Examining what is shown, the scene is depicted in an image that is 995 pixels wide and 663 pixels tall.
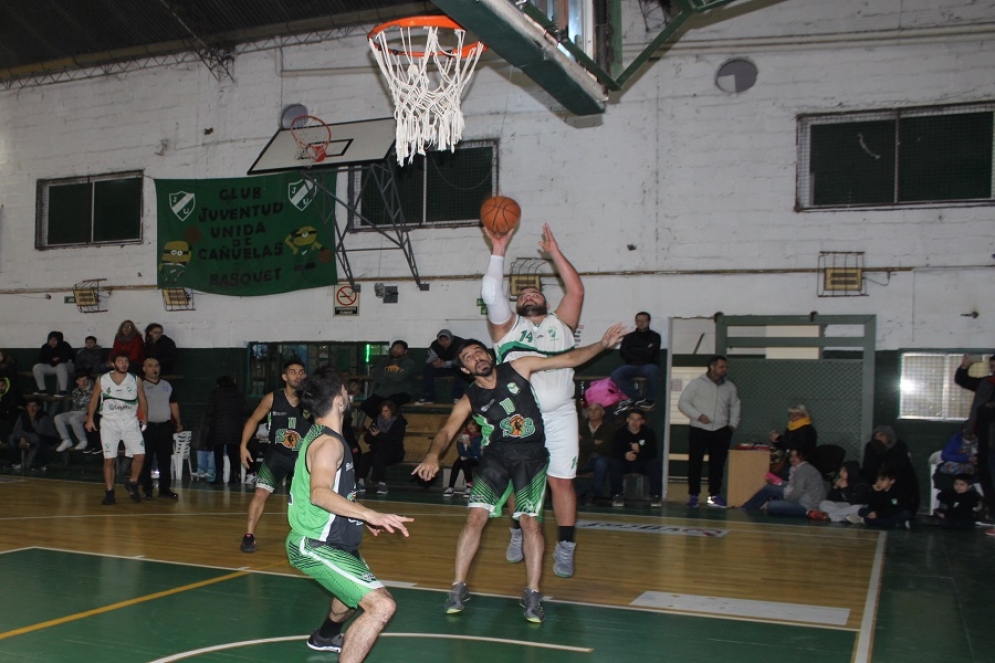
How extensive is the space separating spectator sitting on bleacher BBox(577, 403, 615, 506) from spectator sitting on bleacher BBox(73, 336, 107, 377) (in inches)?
360

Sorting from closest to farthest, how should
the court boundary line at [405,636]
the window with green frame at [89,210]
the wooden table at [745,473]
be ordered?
the court boundary line at [405,636] < the wooden table at [745,473] < the window with green frame at [89,210]

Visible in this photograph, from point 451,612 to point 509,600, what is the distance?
1.94 ft

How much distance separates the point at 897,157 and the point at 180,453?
1230 centimetres

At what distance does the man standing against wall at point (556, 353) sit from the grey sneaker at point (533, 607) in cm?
107

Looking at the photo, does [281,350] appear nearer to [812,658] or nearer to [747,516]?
[747,516]

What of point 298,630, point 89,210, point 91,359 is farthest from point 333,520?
point 89,210

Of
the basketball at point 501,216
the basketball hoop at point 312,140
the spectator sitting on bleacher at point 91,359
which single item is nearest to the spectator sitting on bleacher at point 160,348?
the spectator sitting on bleacher at point 91,359

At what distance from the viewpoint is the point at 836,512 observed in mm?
12047

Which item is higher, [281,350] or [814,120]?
[814,120]

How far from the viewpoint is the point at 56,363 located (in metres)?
18.1

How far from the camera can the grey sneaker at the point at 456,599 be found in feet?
21.1

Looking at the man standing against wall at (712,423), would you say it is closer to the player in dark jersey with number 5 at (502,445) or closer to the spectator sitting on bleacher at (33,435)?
the player in dark jersey with number 5 at (502,445)

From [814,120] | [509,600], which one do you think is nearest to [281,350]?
[814,120]

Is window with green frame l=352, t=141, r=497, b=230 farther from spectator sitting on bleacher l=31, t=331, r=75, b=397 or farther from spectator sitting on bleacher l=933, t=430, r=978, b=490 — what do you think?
spectator sitting on bleacher l=933, t=430, r=978, b=490
